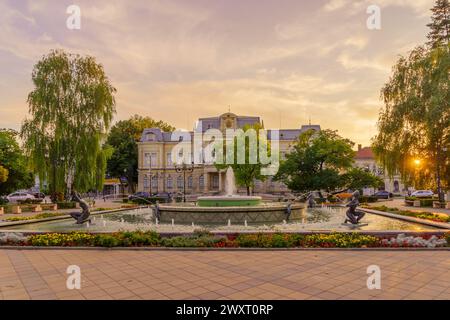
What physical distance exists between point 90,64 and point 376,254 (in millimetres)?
29501

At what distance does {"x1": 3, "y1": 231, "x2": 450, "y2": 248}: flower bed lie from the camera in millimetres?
9906

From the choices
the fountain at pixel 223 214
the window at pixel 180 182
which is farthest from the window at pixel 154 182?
the fountain at pixel 223 214

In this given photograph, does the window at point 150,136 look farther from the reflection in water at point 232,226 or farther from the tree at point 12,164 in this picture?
the reflection in water at point 232,226

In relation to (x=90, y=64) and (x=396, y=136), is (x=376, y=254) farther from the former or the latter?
(x=90, y=64)

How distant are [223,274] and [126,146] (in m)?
60.7

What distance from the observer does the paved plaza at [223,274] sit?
5.88 m

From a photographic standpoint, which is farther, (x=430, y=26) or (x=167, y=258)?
(x=430, y=26)

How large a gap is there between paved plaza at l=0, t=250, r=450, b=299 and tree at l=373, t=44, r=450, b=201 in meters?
19.5

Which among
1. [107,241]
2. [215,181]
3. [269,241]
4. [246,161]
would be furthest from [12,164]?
[215,181]

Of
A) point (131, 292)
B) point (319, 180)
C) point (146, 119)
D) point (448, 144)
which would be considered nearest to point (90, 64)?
point (319, 180)

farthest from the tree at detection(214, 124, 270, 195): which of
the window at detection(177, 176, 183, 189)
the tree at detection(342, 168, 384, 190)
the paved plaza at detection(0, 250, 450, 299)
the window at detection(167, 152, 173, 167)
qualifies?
the paved plaza at detection(0, 250, 450, 299)
